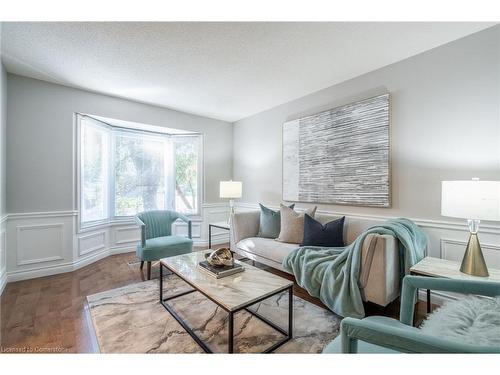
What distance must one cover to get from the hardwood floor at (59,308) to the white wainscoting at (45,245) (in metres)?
0.13

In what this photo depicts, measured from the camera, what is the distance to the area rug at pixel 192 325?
150 centimetres

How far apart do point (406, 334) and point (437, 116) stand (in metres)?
2.13

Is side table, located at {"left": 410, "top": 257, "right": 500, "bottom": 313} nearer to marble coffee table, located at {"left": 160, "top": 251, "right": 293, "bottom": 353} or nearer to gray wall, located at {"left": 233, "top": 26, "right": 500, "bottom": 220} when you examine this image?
gray wall, located at {"left": 233, "top": 26, "right": 500, "bottom": 220}

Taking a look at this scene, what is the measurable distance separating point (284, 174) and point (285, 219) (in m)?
0.91

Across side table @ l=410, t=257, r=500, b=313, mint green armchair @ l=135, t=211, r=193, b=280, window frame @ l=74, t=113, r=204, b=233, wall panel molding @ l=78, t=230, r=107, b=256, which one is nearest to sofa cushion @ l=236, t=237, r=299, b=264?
mint green armchair @ l=135, t=211, r=193, b=280

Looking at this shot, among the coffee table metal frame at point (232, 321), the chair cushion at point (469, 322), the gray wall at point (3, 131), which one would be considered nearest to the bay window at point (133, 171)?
the gray wall at point (3, 131)

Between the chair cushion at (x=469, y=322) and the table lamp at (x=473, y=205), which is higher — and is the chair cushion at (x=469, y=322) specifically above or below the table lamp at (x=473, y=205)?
below

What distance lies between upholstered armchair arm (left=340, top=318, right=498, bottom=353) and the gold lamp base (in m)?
1.18

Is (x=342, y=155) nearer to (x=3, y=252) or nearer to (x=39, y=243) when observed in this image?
(x=39, y=243)

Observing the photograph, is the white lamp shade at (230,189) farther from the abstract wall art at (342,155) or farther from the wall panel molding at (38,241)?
the wall panel molding at (38,241)

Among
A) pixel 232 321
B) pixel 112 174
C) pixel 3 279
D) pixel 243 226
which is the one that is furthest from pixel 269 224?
pixel 3 279

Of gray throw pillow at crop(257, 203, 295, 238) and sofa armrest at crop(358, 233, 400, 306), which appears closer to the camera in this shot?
sofa armrest at crop(358, 233, 400, 306)

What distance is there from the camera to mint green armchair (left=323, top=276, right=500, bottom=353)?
67 centimetres
